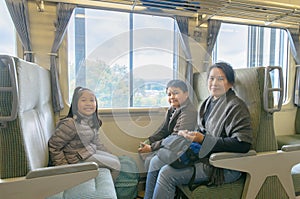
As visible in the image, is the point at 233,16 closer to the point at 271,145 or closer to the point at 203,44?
the point at 203,44

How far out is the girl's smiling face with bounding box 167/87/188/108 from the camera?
5.80 ft

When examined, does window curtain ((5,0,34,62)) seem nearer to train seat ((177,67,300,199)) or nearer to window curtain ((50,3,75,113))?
window curtain ((50,3,75,113))

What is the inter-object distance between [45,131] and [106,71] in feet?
2.04

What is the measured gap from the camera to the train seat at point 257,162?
142 centimetres

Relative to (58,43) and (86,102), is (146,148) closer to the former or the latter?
(86,102)

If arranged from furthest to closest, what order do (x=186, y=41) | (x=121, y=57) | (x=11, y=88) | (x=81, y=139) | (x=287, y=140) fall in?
(x=287, y=140)
(x=186, y=41)
(x=121, y=57)
(x=81, y=139)
(x=11, y=88)

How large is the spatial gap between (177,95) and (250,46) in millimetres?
1650

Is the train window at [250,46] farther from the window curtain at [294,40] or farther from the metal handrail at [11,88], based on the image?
the metal handrail at [11,88]

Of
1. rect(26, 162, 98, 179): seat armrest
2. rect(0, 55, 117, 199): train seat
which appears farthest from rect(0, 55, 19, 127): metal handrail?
rect(26, 162, 98, 179): seat armrest

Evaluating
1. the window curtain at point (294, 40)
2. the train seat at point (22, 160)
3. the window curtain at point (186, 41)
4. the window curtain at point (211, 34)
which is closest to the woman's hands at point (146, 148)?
the train seat at point (22, 160)

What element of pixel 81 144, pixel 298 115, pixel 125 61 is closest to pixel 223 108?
pixel 125 61

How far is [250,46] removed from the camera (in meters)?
2.85

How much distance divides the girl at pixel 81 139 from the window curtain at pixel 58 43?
0.28m

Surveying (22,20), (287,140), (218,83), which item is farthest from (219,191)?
(22,20)
